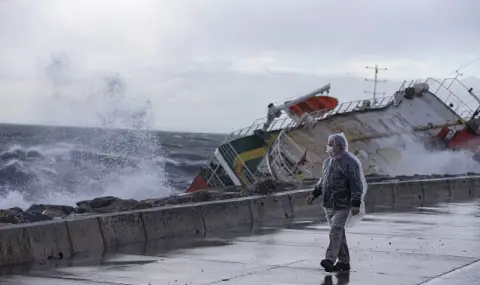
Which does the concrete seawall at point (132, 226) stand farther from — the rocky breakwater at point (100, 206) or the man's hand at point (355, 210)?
the man's hand at point (355, 210)

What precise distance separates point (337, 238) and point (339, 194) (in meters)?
0.51

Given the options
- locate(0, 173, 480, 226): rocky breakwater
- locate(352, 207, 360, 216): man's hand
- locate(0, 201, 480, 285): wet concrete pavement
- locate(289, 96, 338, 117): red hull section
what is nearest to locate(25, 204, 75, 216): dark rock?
locate(0, 173, 480, 226): rocky breakwater

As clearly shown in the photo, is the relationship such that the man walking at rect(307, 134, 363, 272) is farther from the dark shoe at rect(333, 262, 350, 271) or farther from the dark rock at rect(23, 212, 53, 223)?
the dark rock at rect(23, 212, 53, 223)

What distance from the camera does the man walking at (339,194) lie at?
11.3m

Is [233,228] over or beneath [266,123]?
beneath

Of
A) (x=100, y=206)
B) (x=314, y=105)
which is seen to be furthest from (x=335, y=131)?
(x=100, y=206)

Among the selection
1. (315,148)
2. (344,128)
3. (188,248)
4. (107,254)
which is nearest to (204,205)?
(188,248)

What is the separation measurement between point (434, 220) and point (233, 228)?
4296 mm

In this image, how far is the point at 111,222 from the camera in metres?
13.3

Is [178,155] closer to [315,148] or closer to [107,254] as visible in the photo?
[315,148]

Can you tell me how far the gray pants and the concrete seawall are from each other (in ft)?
10.7

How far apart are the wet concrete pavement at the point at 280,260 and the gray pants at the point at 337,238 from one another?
0.78 ft

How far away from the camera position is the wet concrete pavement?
10727 mm

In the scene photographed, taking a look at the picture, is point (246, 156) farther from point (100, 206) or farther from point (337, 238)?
point (337, 238)
